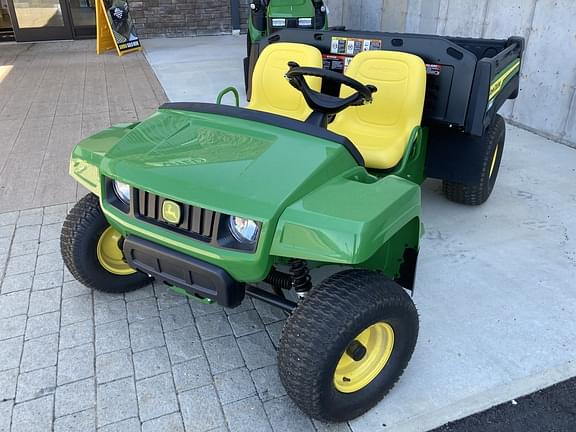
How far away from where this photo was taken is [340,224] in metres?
1.54

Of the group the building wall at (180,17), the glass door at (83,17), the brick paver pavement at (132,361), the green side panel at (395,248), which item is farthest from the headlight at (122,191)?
the glass door at (83,17)

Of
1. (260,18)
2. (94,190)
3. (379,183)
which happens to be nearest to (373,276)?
(379,183)

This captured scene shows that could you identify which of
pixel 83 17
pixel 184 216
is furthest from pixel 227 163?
pixel 83 17

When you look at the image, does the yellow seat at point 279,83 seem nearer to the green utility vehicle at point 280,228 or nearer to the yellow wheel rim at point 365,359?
the green utility vehicle at point 280,228

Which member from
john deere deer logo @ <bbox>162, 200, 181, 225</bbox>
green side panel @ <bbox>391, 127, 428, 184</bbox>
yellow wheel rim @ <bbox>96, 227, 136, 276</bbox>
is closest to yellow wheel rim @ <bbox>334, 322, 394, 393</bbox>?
john deere deer logo @ <bbox>162, 200, 181, 225</bbox>

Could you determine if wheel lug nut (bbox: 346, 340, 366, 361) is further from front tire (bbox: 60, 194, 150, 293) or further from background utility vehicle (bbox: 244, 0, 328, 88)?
background utility vehicle (bbox: 244, 0, 328, 88)

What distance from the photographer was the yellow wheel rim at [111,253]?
2344 millimetres

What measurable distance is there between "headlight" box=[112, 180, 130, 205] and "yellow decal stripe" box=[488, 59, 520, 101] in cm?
197

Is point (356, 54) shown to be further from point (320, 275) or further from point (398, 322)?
point (398, 322)

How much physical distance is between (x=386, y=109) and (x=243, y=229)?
152 cm

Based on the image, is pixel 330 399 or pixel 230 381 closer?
pixel 330 399

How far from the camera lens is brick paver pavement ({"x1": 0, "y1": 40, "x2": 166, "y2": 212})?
12.6 feet

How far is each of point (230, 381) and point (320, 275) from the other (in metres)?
0.82

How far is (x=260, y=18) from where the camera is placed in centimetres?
615
